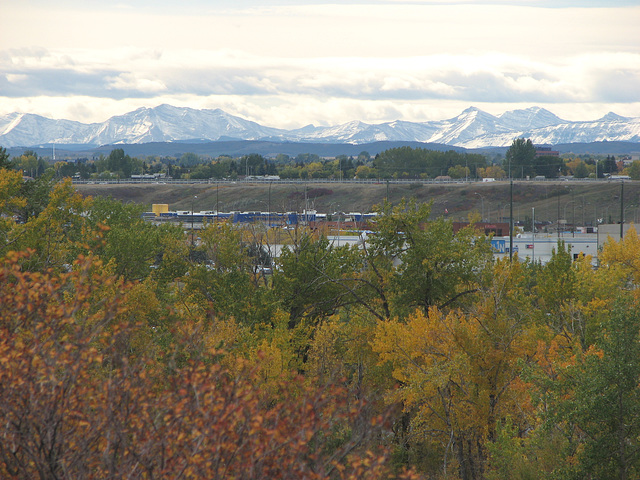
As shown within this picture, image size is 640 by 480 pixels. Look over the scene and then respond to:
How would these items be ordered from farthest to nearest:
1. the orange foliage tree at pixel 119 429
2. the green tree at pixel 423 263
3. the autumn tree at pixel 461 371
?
the green tree at pixel 423 263, the autumn tree at pixel 461 371, the orange foliage tree at pixel 119 429

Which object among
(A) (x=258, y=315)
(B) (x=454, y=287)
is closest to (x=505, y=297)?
(B) (x=454, y=287)

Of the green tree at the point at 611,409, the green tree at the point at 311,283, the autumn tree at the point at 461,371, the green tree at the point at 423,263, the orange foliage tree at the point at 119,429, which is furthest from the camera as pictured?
the green tree at the point at 311,283

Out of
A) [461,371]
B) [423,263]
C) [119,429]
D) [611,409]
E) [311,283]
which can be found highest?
[119,429]

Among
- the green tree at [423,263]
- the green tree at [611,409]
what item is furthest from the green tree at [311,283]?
the green tree at [611,409]

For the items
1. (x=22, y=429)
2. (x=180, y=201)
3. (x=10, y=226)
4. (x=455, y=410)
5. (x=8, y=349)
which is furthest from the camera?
(x=180, y=201)

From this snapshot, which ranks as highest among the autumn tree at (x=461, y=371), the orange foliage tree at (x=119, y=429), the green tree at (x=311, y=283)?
the orange foliage tree at (x=119, y=429)

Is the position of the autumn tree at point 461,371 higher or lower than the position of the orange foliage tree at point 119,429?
lower

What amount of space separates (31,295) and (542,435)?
12.9 metres

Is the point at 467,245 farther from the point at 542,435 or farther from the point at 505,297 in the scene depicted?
the point at 542,435

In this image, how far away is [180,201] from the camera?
16725 cm

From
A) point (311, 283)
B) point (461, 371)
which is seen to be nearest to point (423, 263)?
point (311, 283)

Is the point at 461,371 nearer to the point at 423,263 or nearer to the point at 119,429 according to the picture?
the point at 423,263

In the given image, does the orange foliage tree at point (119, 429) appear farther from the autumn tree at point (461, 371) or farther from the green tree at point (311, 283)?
the green tree at point (311, 283)

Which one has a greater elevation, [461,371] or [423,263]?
[423,263]
